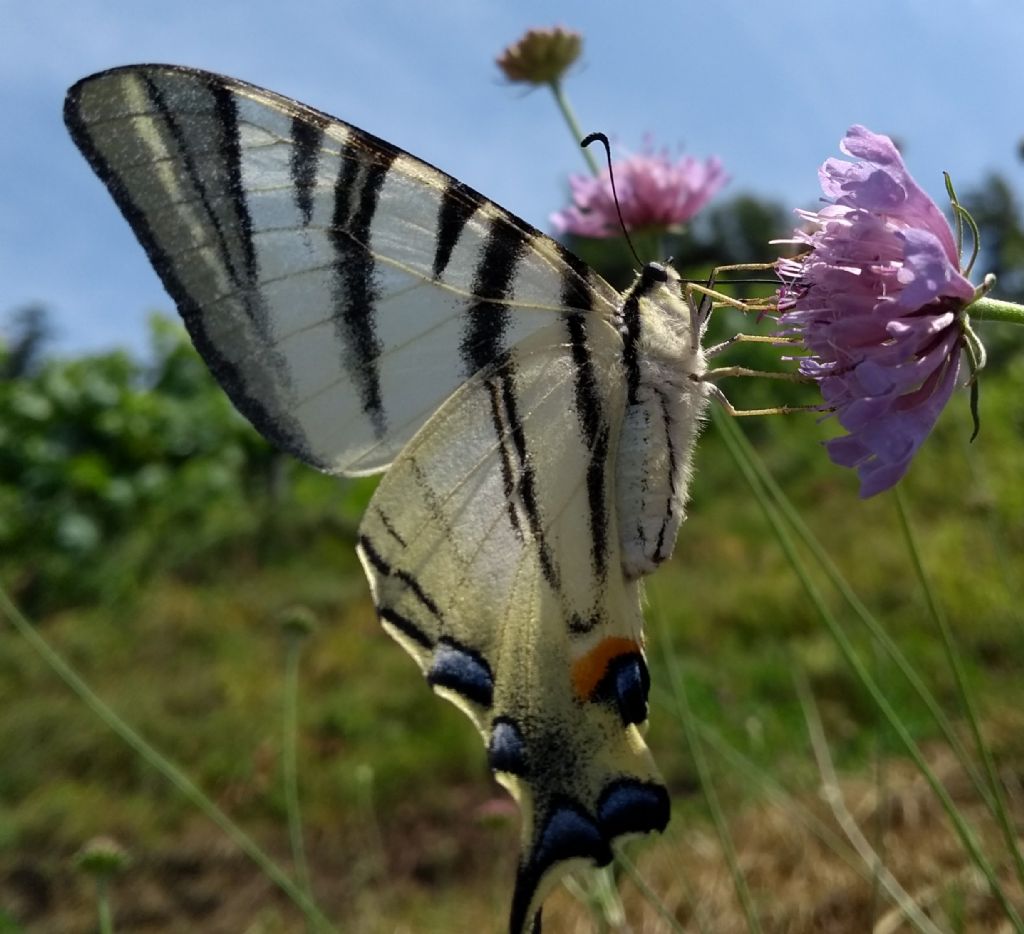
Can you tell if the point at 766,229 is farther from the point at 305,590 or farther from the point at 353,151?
the point at 353,151

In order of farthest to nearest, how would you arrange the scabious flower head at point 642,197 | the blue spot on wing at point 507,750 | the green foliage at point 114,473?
the green foliage at point 114,473
the scabious flower head at point 642,197
the blue spot on wing at point 507,750

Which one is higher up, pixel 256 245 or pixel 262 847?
pixel 256 245

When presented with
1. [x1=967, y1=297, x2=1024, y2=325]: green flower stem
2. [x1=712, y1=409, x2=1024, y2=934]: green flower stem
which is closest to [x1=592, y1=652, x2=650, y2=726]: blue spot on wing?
[x1=712, y1=409, x2=1024, y2=934]: green flower stem

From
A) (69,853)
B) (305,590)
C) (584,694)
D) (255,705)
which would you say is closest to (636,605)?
(584,694)

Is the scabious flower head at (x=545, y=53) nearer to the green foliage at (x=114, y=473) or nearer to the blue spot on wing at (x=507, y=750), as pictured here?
the blue spot on wing at (x=507, y=750)

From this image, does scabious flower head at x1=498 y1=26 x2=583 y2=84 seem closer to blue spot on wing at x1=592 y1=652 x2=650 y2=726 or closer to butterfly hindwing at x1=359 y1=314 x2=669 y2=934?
butterfly hindwing at x1=359 y1=314 x2=669 y2=934

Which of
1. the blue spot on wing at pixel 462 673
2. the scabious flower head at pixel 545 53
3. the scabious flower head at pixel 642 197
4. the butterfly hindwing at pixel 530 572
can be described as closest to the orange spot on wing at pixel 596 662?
the butterfly hindwing at pixel 530 572
